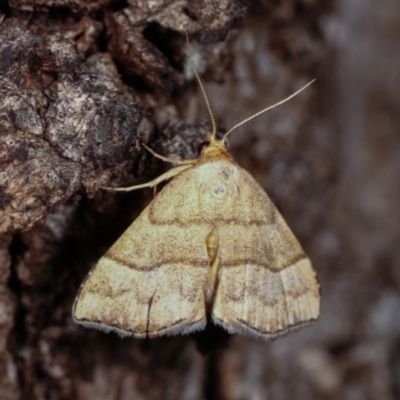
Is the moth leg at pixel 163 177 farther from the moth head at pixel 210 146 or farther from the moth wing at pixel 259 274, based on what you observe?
the moth wing at pixel 259 274

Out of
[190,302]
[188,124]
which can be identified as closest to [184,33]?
[188,124]

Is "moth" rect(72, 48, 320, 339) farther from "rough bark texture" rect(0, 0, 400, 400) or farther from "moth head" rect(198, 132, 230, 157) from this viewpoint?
"rough bark texture" rect(0, 0, 400, 400)

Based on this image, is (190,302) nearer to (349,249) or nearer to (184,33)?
(184,33)

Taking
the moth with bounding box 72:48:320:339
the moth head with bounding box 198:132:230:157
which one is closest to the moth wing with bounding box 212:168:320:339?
the moth with bounding box 72:48:320:339

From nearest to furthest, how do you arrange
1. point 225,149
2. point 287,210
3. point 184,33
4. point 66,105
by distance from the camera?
point 66,105, point 184,33, point 225,149, point 287,210

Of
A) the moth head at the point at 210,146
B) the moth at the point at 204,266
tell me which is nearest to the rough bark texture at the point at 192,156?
the moth head at the point at 210,146

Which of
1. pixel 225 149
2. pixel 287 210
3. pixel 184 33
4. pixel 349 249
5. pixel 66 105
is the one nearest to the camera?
pixel 66 105

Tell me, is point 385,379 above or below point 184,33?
below

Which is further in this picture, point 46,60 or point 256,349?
point 256,349
